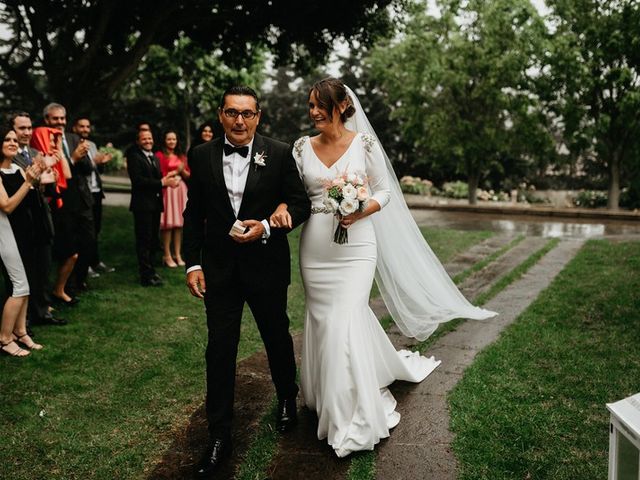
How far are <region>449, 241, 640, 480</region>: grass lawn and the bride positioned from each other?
591 mm

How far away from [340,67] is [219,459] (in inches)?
1693

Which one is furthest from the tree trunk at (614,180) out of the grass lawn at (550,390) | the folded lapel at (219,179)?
the folded lapel at (219,179)

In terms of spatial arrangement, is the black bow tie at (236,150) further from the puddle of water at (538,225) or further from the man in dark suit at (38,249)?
the puddle of water at (538,225)

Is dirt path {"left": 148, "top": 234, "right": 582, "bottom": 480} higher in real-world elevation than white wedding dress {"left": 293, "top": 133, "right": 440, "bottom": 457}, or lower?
lower

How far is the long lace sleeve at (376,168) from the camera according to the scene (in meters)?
4.20

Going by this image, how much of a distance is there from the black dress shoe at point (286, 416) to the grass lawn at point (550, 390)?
3.69ft

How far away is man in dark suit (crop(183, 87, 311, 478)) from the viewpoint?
3.60m

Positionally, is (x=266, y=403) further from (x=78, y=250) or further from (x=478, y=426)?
(x=78, y=250)

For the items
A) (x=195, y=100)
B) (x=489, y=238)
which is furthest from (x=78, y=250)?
(x=195, y=100)

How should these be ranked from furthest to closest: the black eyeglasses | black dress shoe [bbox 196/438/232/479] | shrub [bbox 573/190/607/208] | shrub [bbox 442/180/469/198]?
shrub [bbox 442/180/469/198]
shrub [bbox 573/190/607/208]
the black eyeglasses
black dress shoe [bbox 196/438/232/479]

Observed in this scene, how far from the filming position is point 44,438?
394 centimetres

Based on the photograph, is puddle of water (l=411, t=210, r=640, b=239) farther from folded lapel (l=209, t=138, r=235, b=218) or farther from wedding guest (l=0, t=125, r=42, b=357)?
folded lapel (l=209, t=138, r=235, b=218)

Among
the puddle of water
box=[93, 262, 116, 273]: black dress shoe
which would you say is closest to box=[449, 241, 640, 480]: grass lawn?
box=[93, 262, 116, 273]: black dress shoe

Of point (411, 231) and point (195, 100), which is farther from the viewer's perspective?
→ point (195, 100)
